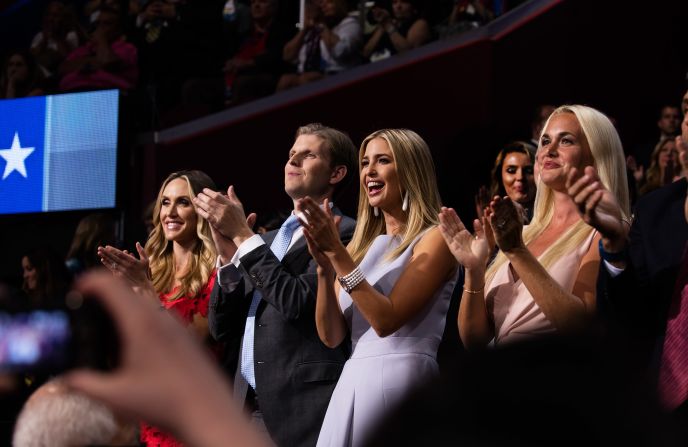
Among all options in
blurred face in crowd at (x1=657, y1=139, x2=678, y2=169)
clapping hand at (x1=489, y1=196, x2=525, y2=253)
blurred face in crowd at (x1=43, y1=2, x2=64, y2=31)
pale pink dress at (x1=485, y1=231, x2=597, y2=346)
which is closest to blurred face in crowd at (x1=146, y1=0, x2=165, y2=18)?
blurred face in crowd at (x1=43, y1=2, x2=64, y2=31)

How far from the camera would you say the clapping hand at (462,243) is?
9.20 feet

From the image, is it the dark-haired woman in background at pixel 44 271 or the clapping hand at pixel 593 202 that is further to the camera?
the dark-haired woman in background at pixel 44 271

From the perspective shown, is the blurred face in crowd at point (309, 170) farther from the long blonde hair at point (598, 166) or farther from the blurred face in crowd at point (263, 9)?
the blurred face in crowd at point (263, 9)

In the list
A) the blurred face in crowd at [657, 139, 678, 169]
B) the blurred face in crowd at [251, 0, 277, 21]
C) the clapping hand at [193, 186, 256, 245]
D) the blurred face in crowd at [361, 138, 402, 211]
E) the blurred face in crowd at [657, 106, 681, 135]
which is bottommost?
the clapping hand at [193, 186, 256, 245]

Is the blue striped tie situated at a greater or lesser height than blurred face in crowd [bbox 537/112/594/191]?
lesser

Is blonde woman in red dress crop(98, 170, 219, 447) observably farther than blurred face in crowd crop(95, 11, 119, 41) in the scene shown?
No

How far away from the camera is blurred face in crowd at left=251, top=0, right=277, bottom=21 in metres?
7.02

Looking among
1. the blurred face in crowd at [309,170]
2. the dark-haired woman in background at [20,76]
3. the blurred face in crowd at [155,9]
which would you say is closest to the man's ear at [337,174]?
the blurred face in crowd at [309,170]

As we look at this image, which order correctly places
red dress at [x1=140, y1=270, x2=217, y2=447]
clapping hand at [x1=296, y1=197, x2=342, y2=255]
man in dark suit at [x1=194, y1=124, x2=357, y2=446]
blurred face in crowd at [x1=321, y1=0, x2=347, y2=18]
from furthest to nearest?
blurred face in crowd at [x1=321, y1=0, x2=347, y2=18] < red dress at [x1=140, y1=270, x2=217, y2=447] < man in dark suit at [x1=194, y1=124, x2=357, y2=446] < clapping hand at [x1=296, y1=197, x2=342, y2=255]

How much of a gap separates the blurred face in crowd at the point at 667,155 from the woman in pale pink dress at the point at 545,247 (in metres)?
2.02

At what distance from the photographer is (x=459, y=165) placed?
217 inches

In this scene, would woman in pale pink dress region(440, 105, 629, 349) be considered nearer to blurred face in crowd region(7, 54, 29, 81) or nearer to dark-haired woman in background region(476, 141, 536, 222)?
dark-haired woman in background region(476, 141, 536, 222)

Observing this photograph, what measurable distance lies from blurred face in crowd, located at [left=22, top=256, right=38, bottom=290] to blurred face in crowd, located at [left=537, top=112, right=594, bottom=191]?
370 centimetres

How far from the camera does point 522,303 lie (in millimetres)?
2818
